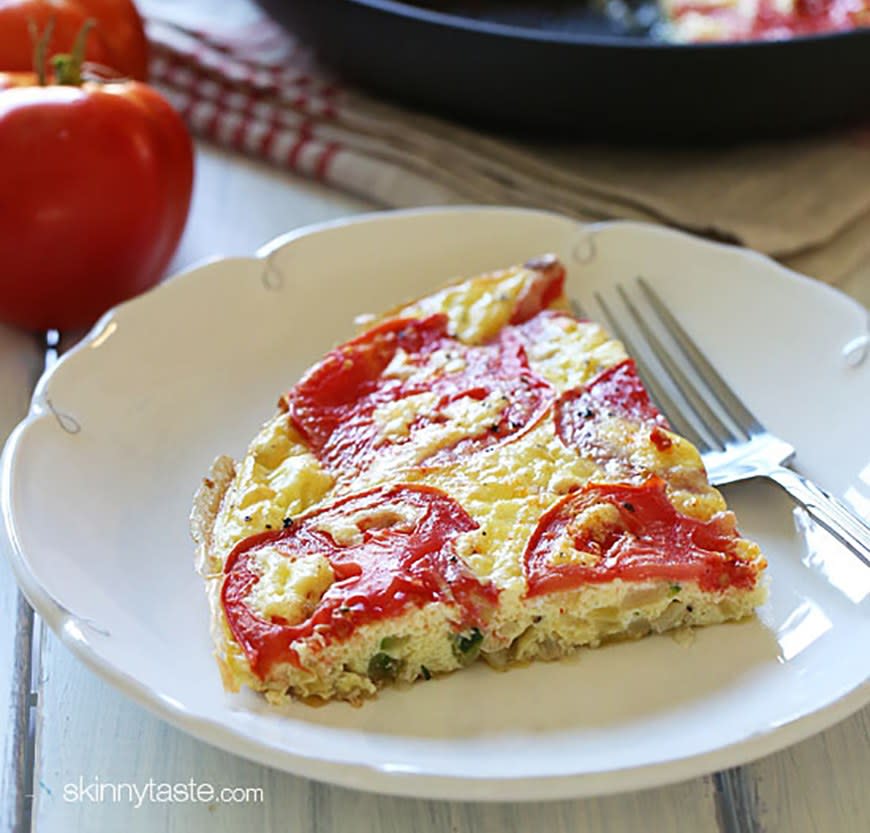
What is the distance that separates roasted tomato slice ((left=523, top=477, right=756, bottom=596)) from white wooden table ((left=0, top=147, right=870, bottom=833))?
0.25 metres

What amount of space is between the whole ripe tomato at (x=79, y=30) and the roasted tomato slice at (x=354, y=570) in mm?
1746

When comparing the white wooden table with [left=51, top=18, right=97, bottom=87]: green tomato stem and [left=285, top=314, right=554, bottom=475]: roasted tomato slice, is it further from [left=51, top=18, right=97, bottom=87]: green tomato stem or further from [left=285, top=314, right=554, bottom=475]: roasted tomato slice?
[left=51, top=18, right=97, bottom=87]: green tomato stem

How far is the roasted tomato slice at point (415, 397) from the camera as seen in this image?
210 cm

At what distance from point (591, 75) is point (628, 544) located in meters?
1.40

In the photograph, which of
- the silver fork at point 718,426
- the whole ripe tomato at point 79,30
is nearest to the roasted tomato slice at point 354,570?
the silver fork at point 718,426

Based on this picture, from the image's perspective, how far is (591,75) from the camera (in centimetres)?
289

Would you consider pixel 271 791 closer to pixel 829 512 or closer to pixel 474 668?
pixel 474 668

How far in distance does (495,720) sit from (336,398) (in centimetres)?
70

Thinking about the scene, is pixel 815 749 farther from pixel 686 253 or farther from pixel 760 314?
pixel 686 253

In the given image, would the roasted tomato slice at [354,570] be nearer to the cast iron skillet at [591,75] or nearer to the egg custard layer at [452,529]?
the egg custard layer at [452,529]

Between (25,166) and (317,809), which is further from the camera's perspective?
(25,166)

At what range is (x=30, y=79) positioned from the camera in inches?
111

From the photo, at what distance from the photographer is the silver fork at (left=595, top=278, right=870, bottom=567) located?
2.06 meters

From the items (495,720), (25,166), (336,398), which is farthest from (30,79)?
(495,720)
